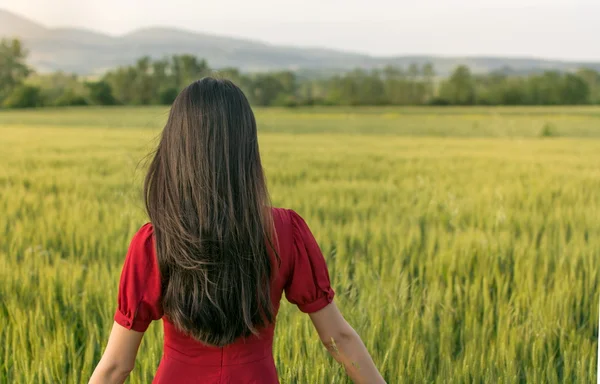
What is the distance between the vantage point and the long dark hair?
0.98 metres

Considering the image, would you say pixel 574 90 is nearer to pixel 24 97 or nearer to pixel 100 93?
pixel 100 93

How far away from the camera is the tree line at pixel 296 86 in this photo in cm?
347

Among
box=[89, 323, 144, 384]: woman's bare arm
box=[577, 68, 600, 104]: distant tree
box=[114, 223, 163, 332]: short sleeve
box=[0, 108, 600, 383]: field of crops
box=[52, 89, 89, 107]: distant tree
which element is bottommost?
box=[0, 108, 600, 383]: field of crops

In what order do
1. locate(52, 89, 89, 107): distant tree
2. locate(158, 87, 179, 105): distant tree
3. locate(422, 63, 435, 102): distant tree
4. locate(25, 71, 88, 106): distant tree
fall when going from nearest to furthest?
locate(25, 71, 88, 106): distant tree
locate(52, 89, 89, 107): distant tree
locate(158, 87, 179, 105): distant tree
locate(422, 63, 435, 102): distant tree

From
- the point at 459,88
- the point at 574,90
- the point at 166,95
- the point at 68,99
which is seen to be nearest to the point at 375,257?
the point at 68,99

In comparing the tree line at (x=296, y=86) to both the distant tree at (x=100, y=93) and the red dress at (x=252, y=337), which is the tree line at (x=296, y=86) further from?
the red dress at (x=252, y=337)

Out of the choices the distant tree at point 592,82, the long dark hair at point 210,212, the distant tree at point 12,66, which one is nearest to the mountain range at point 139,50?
the distant tree at point 12,66

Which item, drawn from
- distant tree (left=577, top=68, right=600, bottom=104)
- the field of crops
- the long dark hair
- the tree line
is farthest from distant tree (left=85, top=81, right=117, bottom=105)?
distant tree (left=577, top=68, right=600, bottom=104)

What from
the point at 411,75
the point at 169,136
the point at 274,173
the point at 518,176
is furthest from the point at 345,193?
the point at 411,75

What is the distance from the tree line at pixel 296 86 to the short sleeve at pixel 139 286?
312mm

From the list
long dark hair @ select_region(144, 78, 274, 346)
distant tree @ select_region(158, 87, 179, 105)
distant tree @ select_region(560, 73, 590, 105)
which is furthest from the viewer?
distant tree @ select_region(560, 73, 590, 105)

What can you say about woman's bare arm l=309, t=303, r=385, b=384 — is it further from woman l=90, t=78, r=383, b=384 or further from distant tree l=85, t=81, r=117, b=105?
distant tree l=85, t=81, r=117, b=105

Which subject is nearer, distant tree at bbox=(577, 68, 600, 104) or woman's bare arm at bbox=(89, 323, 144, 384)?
woman's bare arm at bbox=(89, 323, 144, 384)

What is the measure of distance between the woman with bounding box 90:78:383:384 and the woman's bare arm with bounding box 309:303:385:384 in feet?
0.14
